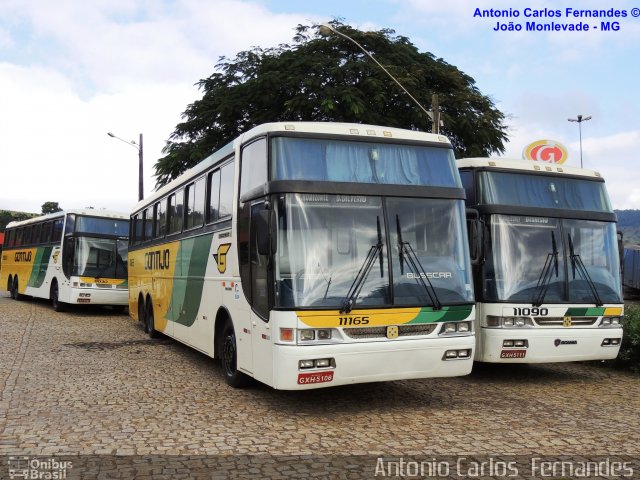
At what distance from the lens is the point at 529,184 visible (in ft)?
34.0

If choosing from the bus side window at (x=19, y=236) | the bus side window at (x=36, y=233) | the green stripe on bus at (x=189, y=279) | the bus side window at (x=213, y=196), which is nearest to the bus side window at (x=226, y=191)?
the bus side window at (x=213, y=196)

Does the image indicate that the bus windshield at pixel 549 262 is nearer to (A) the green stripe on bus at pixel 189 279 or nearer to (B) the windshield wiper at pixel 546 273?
(B) the windshield wiper at pixel 546 273

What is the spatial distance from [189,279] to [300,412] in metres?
4.47

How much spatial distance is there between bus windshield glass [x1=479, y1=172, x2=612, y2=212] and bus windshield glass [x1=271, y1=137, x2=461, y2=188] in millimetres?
1912

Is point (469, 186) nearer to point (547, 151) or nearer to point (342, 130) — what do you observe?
point (342, 130)

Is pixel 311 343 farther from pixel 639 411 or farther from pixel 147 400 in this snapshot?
pixel 639 411

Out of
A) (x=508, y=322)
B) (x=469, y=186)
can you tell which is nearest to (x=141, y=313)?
(x=469, y=186)

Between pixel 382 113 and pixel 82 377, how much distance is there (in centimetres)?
1629

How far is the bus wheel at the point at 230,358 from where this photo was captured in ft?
30.1

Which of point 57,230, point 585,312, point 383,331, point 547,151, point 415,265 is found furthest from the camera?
point 57,230

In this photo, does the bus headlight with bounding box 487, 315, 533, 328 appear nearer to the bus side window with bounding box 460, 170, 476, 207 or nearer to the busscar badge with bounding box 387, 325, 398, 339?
the bus side window with bounding box 460, 170, 476, 207

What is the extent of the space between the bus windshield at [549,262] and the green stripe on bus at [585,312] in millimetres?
120

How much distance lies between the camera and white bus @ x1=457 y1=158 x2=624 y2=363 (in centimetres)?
968

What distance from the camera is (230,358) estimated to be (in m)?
9.47
